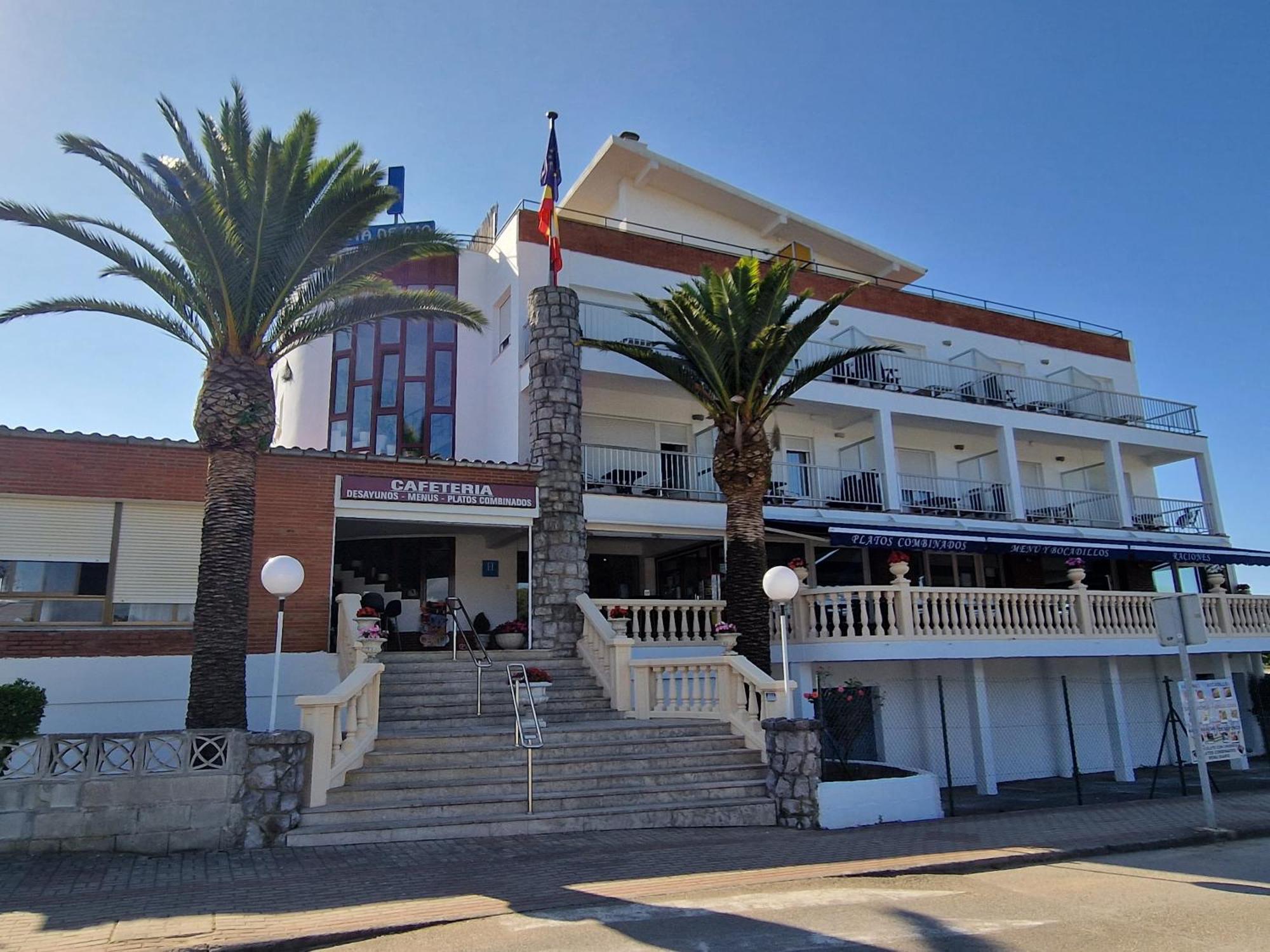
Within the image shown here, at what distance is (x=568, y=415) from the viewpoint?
17.5 metres

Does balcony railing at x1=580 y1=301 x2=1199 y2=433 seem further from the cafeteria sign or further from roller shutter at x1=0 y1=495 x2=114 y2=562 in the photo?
roller shutter at x1=0 y1=495 x2=114 y2=562

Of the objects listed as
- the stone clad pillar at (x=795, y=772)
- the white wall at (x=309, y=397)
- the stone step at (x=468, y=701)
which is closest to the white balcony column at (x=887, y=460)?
the stone step at (x=468, y=701)

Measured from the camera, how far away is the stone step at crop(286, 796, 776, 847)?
924 cm

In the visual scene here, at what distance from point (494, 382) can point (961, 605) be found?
36.8 ft

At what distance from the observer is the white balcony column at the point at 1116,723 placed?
17469 mm

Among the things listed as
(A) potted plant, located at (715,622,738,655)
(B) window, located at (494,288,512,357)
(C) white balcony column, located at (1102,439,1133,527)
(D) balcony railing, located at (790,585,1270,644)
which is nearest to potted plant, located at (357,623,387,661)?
(A) potted plant, located at (715,622,738,655)

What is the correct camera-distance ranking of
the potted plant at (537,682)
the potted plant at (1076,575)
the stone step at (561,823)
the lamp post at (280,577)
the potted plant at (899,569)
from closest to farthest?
the stone step at (561,823) → the lamp post at (280,577) → the potted plant at (537,682) → the potted plant at (899,569) → the potted plant at (1076,575)

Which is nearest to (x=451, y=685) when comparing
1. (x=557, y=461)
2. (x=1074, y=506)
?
(x=557, y=461)

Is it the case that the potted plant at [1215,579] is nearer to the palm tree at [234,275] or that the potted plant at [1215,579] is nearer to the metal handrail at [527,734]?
the metal handrail at [527,734]

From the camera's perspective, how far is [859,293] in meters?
24.2

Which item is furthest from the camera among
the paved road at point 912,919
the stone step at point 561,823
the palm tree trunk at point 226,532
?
the palm tree trunk at point 226,532

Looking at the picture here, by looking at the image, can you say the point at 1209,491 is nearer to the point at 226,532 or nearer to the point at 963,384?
the point at 963,384

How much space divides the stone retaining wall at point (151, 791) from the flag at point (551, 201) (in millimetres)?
11804

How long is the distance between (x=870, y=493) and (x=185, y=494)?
14280mm
